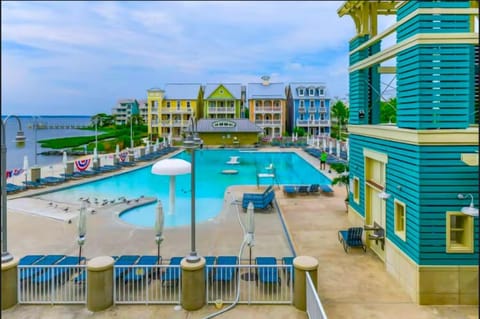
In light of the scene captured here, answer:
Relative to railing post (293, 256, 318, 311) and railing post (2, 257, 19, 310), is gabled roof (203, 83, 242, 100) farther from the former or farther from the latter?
railing post (293, 256, 318, 311)

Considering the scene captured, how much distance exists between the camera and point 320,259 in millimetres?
10977

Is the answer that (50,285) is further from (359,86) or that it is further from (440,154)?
(359,86)

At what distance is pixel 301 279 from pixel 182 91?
2392 inches

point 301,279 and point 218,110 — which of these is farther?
point 218,110

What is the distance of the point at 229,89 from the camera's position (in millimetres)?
65625

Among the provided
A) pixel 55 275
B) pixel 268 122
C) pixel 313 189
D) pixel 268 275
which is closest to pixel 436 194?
pixel 268 275

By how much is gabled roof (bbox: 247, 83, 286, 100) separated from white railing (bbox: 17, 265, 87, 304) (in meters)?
56.2

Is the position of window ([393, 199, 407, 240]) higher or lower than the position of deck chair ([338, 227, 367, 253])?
higher

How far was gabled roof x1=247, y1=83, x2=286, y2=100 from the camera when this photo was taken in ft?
209

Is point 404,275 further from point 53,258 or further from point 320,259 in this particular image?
point 53,258

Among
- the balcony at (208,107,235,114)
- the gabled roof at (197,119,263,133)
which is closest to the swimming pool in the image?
the gabled roof at (197,119,263,133)

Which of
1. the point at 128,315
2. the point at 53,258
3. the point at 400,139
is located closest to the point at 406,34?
the point at 400,139

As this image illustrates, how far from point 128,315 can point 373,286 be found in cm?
569

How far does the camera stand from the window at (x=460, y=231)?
26.8 ft
